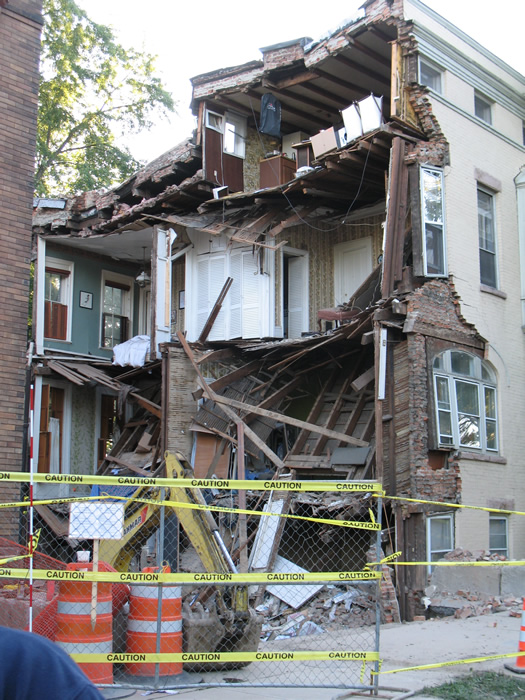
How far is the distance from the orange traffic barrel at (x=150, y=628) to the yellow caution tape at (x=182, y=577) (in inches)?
18.0

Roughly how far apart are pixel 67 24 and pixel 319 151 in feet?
57.6

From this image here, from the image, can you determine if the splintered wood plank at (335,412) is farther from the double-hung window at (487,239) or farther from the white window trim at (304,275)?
the double-hung window at (487,239)

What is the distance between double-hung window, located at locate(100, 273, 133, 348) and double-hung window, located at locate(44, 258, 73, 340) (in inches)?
50.9

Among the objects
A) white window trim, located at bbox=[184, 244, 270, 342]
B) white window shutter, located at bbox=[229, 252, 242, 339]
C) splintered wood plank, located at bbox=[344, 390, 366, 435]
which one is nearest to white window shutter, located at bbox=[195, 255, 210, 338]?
white window trim, located at bbox=[184, 244, 270, 342]

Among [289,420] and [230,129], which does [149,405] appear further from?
[230,129]

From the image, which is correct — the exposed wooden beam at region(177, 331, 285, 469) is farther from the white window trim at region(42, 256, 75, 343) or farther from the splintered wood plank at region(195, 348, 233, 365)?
the white window trim at region(42, 256, 75, 343)

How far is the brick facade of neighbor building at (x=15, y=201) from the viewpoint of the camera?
1027 cm

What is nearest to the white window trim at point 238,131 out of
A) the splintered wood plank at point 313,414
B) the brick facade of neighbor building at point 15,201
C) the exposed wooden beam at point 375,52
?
the exposed wooden beam at point 375,52

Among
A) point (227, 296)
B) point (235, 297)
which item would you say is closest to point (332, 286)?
point (235, 297)

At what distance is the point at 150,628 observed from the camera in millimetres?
7574

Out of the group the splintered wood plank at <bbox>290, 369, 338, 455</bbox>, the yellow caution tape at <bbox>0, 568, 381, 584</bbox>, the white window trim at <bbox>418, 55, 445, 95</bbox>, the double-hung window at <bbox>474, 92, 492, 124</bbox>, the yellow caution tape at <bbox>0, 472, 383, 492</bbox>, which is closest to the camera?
the yellow caution tape at <bbox>0, 472, 383, 492</bbox>

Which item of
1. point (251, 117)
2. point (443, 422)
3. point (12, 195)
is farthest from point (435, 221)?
point (12, 195)

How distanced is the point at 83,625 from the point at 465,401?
10.9m

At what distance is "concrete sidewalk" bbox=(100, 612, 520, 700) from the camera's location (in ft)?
23.5
